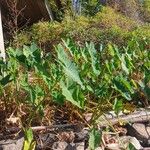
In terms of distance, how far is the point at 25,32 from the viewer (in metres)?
12.0

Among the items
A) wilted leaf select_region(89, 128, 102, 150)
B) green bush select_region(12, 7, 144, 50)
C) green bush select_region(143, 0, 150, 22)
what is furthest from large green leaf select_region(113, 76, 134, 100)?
green bush select_region(143, 0, 150, 22)

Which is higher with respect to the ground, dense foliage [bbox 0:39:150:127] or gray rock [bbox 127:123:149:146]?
dense foliage [bbox 0:39:150:127]

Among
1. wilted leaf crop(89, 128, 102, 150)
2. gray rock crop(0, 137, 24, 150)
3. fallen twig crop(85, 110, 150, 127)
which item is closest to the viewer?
wilted leaf crop(89, 128, 102, 150)

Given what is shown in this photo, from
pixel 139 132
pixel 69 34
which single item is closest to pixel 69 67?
pixel 139 132

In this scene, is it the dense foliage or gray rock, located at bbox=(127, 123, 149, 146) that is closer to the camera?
the dense foliage

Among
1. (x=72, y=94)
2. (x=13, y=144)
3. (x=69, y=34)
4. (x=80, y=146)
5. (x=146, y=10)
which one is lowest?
(x=146, y=10)

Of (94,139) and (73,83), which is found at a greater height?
(73,83)

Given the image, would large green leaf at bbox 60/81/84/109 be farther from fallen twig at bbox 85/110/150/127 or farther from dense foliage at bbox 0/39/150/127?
fallen twig at bbox 85/110/150/127

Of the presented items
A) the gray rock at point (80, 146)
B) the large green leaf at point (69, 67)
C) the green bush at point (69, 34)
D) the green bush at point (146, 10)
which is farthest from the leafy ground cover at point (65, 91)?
the green bush at point (146, 10)

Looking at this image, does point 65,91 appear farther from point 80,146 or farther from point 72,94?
point 80,146

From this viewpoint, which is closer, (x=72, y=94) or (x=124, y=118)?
(x=72, y=94)

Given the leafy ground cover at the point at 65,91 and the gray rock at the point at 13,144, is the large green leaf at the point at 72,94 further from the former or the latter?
the gray rock at the point at 13,144

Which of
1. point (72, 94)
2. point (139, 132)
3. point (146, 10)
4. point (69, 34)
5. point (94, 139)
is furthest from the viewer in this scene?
point (146, 10)

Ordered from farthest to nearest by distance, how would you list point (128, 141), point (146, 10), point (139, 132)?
point (146, 10) → point (139, 132) → point (128, 141)
